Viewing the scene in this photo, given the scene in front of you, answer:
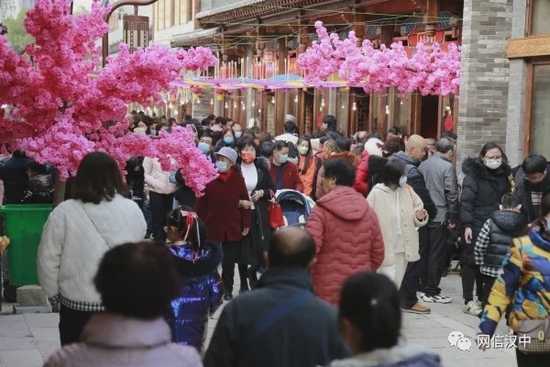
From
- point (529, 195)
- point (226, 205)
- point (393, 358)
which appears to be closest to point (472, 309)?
point (529, 195)

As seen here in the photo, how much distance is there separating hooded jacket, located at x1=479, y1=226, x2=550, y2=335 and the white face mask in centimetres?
479

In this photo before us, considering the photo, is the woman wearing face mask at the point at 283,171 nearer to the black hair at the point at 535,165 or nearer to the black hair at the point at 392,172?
the black hair at the point at 392,172

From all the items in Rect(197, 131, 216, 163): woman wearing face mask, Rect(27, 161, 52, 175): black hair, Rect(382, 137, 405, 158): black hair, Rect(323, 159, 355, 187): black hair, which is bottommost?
Rect(27, 161, 52, 175): black hair

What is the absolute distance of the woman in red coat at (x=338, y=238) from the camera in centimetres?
724

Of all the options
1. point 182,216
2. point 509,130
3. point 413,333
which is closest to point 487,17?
point 509,130

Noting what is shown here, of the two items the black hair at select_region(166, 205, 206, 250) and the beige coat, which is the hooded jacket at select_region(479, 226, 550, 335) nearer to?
the black hair at select_region(166, 205, 206, 250)

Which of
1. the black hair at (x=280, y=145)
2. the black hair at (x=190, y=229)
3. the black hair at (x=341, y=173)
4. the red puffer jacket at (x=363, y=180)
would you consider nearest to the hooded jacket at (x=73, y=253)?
the black hair at (x=190, y=229)

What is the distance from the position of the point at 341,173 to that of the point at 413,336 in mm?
3200

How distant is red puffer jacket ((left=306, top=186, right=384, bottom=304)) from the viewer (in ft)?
23.8

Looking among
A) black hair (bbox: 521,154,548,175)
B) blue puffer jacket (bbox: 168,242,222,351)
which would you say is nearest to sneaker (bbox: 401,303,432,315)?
black hair (bbox: 521,154,548,175)

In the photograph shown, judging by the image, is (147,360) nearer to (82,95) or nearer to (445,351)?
(82,95)

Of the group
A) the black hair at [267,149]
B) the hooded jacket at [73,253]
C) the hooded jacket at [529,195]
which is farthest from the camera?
the black hair at [267,149]

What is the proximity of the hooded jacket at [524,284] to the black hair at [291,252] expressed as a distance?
180cm

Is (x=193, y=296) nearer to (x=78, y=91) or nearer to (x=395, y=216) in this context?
(x=78, y=91)
